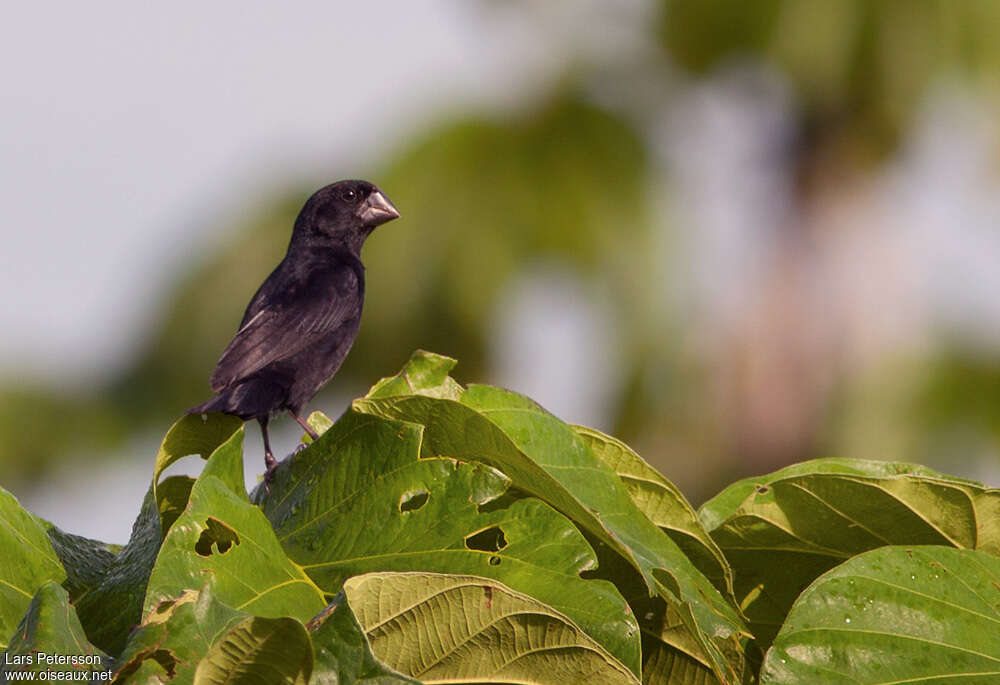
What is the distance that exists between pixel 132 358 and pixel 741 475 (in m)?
7.38

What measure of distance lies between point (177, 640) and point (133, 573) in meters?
0.33

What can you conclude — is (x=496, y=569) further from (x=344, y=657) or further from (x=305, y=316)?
(x=305, y=316)

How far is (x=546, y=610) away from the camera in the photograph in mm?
1118

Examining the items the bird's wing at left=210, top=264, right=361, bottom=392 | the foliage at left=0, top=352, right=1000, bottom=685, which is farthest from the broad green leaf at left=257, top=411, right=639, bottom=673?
the bird's wing at left=210, top=264, right=361, bottom=392

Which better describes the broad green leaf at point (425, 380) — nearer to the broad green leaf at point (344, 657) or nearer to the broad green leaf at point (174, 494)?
the broad green leaf at point (174, 494)

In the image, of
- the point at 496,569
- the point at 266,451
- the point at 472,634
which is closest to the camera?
the point at 472,634

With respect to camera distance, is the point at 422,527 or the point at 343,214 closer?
the point at 422,527

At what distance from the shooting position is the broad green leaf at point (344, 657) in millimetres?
1005

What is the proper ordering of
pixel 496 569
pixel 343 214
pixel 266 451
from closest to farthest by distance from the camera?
pixel 496 569
pixel 266 451
pixel 343 214

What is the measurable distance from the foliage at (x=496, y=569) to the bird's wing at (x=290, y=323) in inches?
63.1

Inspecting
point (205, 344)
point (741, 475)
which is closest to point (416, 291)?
point (205, 344)

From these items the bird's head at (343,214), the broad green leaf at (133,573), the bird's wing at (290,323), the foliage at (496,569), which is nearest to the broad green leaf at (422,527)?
the foliage at (496,569)

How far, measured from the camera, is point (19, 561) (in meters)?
1.34

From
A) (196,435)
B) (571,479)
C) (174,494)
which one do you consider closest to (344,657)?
(571,479)
